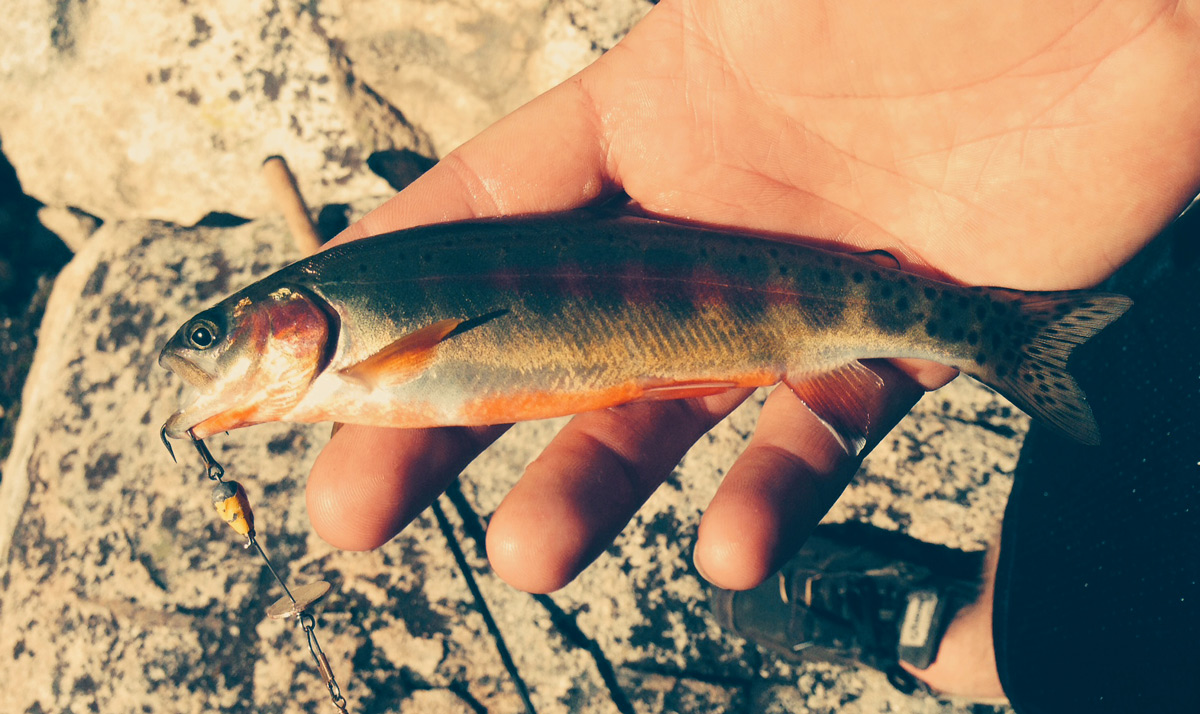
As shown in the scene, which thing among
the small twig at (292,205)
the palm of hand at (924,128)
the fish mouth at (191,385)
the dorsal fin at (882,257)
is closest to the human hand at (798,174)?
the palm of hand at (924,128)

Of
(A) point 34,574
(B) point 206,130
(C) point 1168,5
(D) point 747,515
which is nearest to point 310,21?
(B) point 206,130

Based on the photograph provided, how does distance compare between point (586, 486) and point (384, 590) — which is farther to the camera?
Result: point (384, 590)

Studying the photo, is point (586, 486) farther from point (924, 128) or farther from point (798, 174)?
point (924, 128)

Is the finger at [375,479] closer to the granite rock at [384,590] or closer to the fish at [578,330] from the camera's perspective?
the fish at [578,330]

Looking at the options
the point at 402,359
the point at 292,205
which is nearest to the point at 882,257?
the point at 402,359

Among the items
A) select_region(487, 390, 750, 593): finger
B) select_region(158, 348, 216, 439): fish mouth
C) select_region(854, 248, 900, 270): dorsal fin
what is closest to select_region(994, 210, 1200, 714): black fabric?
select_region(854, 248, 900, 270): dorsal fin

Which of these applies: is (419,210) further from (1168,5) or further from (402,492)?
(1168,5)

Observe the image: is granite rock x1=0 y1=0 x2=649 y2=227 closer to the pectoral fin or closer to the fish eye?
the fish eye
